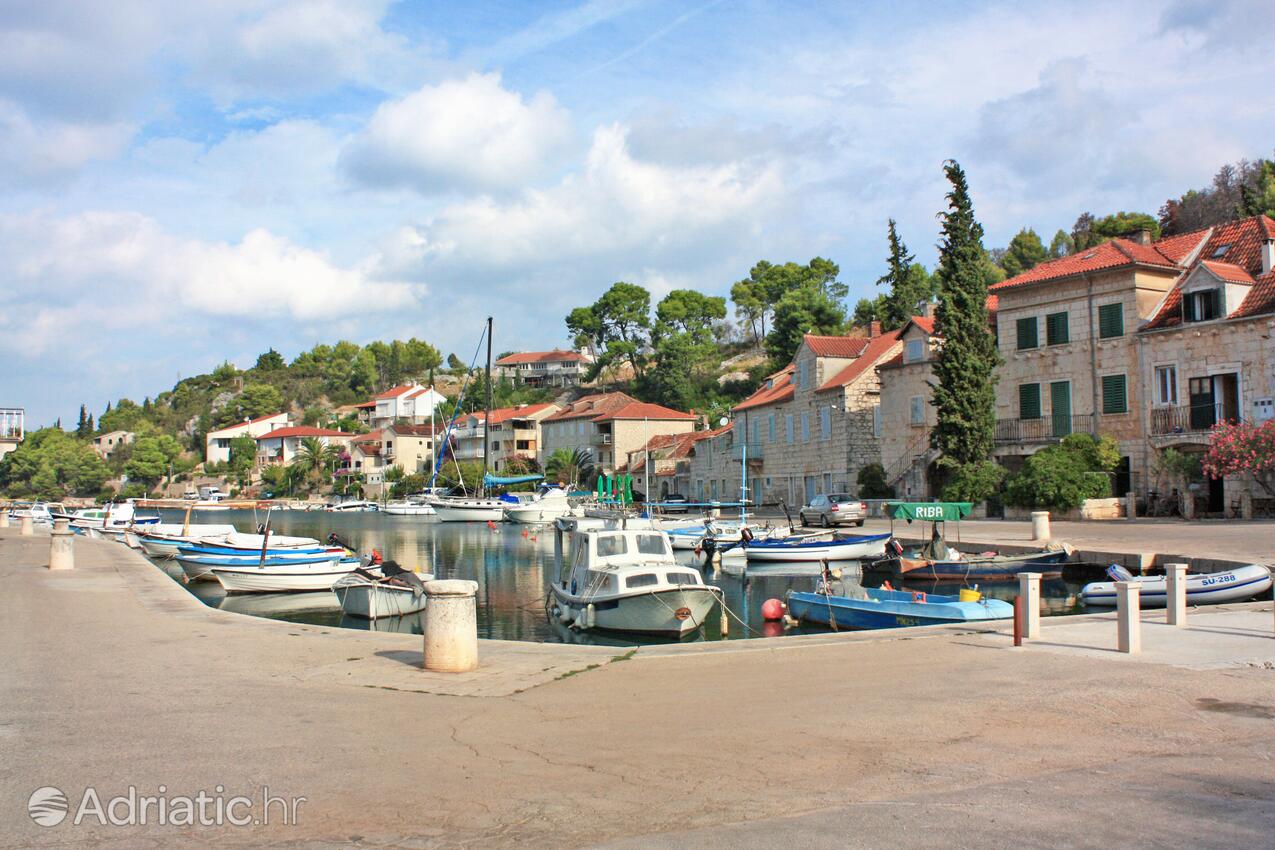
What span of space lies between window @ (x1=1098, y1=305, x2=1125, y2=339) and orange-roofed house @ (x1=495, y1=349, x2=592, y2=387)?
Result: 383 feet

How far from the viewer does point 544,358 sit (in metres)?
160

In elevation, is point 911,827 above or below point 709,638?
above

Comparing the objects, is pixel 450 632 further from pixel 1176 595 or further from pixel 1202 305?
pixel 1202 305

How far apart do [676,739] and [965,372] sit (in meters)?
39.7

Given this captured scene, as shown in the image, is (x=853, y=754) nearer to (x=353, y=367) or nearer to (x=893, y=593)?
(x=893, y=593)

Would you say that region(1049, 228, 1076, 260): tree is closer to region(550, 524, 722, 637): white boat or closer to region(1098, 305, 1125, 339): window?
region(1098, 305, 1125, 339): window

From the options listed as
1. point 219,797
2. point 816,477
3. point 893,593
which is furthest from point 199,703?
point 816,477

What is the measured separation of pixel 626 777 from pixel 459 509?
76.4 meters

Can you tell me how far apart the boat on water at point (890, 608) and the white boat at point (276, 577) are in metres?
16.9

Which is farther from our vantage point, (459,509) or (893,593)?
(459,509)

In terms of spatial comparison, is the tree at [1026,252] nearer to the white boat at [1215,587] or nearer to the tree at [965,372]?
the tree at [965,372]

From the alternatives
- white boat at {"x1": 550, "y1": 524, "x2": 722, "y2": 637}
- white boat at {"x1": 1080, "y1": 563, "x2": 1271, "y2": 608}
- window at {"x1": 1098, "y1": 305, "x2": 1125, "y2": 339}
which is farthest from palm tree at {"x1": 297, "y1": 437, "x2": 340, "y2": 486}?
white boat at {"x1": 1080, "y1": 563, "x2": 1271, "y2": 608}

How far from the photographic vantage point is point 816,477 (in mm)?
62312

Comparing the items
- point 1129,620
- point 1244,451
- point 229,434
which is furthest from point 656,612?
point 229,434
